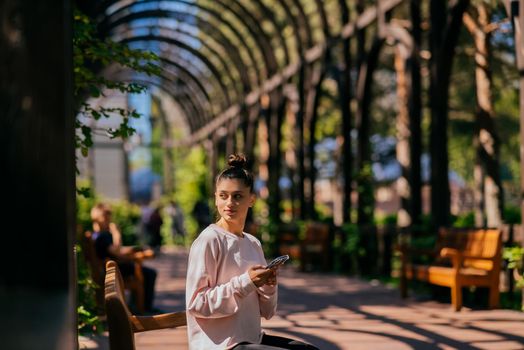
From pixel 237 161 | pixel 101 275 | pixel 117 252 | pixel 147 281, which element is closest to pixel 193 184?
pixel 147 281

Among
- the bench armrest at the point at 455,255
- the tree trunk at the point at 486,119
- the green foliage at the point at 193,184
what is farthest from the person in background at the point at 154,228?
the bench armrest at the point at 455,255

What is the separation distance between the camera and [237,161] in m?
3.18

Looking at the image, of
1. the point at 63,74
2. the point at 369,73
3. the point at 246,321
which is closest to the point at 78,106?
the point at 246,321

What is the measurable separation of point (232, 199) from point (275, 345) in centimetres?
51

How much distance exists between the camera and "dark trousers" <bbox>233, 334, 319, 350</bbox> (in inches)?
112

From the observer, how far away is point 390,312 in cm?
821

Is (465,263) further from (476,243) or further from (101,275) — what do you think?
(101,275)

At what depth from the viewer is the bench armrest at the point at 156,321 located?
3225 millimetres

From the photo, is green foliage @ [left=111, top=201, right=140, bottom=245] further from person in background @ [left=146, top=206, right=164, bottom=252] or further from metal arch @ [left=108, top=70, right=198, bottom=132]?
metal arch @ [left=108, top=70, right=198, bottom=132]

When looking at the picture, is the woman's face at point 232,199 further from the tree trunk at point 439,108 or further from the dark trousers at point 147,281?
the tree trunk at point 439,108

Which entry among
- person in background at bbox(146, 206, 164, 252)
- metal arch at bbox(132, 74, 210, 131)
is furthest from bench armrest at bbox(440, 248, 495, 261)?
metal arch at bbox(132, 74, 210, 131)

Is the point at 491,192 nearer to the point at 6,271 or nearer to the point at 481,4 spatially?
the point at 481,4

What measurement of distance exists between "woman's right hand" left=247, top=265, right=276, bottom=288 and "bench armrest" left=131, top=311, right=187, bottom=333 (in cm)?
52

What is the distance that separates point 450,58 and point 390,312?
3187 millimetres
